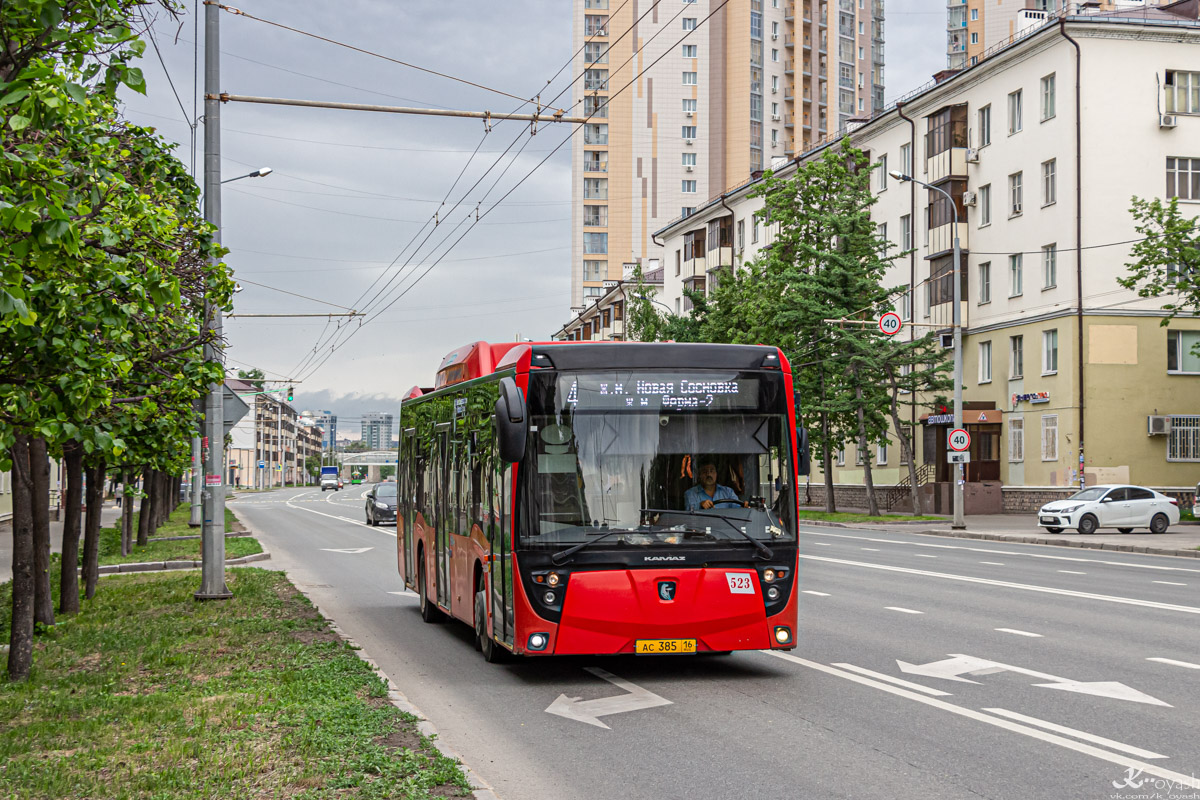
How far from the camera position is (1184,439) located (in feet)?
145

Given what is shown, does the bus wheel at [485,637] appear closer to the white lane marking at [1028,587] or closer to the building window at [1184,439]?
the white lane marking at [1028,587]

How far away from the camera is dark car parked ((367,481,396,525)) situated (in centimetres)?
4459

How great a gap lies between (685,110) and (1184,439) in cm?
7018

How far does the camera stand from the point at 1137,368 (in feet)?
144

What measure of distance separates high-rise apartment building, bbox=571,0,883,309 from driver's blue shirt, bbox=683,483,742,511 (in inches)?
3711

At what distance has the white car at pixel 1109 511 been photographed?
113 ft

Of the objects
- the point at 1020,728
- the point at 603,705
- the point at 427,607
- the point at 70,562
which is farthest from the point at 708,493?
the point at 70,562

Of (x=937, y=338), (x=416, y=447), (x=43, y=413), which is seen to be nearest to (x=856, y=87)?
(x=937, y=338)

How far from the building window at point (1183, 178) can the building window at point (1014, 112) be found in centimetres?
555

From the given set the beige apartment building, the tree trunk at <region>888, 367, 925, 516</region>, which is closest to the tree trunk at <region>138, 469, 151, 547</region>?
the beige apartment building

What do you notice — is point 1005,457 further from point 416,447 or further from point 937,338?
point 416,447

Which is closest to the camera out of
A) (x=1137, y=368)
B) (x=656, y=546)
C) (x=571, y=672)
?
(x=656, y=546)

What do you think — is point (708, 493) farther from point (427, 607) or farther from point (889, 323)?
point (889, 323)

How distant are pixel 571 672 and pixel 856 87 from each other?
376 feet
